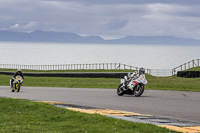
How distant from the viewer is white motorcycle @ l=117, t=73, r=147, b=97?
20.0m

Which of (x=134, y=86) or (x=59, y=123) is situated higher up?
(x=134, y=86)

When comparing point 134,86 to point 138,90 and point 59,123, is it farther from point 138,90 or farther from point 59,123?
point 59,123

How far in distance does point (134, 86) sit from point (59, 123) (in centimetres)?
1018

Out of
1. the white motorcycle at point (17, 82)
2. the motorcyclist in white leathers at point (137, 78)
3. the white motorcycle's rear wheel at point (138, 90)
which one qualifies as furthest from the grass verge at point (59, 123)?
the white motorcycle at point (17, 82)

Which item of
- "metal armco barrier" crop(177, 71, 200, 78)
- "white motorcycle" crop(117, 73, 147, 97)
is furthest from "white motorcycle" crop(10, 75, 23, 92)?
"metal armco barrier" crop(177, 71, 200, 78)

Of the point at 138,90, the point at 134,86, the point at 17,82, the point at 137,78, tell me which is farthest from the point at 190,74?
the point at 137,78

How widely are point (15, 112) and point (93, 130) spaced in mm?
4739

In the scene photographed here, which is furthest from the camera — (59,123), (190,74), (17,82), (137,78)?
(190,74)

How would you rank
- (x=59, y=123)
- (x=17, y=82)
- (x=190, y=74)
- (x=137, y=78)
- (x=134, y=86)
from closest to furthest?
(x=59, y=123) < (x=137, y=78) < (x=134, y=86) < (x=17, y=82) < (x=190, y=74)

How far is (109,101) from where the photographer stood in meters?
18.7

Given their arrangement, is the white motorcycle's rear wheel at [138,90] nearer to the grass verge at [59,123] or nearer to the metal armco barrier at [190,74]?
the grass verge at [59,123]

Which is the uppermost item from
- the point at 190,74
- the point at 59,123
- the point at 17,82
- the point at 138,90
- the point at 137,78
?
the point at 190,74

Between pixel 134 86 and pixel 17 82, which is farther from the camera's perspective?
pixel 17 82

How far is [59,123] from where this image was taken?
10789mm
